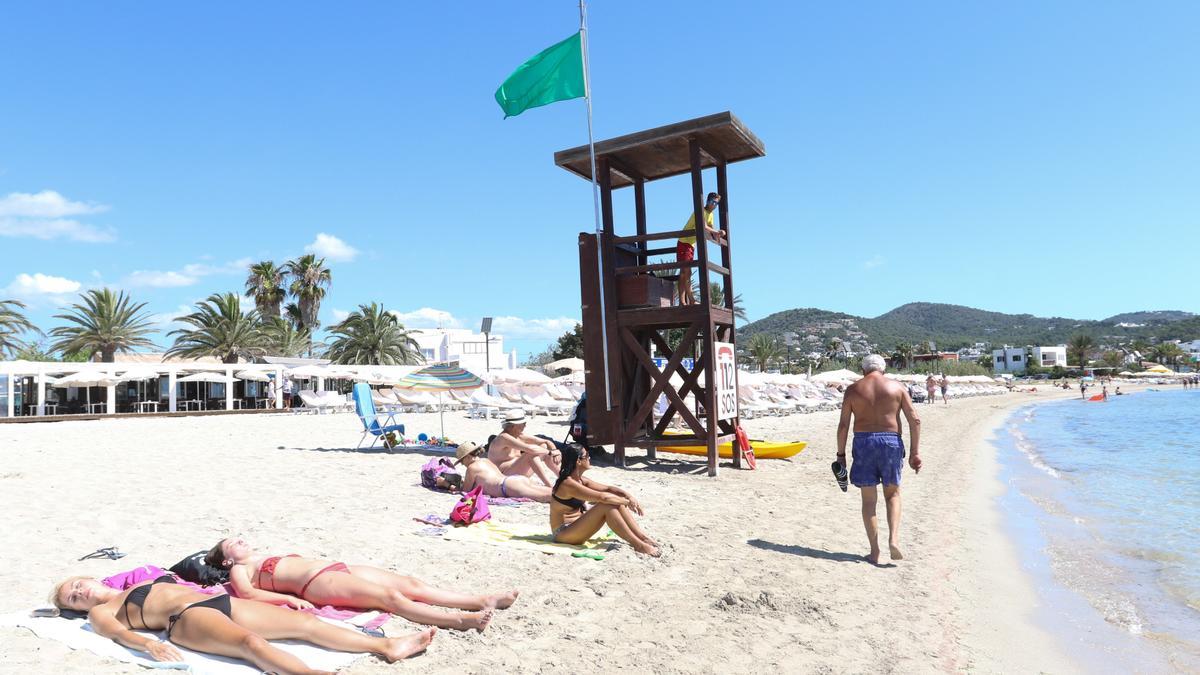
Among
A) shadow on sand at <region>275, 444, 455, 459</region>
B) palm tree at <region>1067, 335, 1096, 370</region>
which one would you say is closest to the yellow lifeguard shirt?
shadow on sand at <region>275, 444, 455, 459</region>

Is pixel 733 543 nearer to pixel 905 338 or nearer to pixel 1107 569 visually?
pixel 1107 569

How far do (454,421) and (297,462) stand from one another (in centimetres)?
1217

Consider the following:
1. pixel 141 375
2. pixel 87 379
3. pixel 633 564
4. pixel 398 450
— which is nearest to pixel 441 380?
pixel 398 450

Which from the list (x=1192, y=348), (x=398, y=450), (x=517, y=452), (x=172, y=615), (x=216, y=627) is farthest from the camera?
(x=1192, y=348)

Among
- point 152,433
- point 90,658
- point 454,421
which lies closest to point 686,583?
point 90,658

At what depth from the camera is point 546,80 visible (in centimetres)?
1138

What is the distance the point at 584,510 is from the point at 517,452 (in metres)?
2.54

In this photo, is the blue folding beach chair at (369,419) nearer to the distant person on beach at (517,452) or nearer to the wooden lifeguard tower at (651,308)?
the wooden lifeguard tower at (651,308)

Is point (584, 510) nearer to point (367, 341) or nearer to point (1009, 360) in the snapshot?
point (367, 341)

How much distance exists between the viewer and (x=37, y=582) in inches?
173

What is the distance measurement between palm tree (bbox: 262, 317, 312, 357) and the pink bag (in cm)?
3864

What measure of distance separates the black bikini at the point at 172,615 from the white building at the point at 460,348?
201ft

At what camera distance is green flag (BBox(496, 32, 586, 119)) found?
1127cm

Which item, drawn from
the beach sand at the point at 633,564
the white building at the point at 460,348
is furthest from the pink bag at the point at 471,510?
the white building at the point at 460,348
